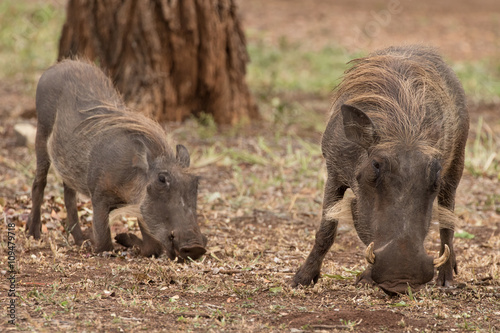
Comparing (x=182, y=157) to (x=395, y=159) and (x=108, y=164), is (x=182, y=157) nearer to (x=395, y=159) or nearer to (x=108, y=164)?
(x=108, y=164)

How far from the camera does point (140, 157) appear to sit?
183 inches

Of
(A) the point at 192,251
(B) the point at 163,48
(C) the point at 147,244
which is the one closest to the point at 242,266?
(A) the point at 192,251

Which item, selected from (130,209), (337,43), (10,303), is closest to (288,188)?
(130,209)

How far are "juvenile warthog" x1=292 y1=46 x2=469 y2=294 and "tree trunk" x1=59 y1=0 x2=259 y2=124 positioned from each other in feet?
12.1

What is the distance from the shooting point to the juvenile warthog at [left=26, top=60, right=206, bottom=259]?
446 cm

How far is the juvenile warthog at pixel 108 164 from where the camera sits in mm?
4457

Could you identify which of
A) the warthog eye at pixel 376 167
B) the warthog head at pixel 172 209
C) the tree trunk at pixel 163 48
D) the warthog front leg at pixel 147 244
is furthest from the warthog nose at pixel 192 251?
the tree trunk at pixel 163 48

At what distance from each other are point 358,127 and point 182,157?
144 cm

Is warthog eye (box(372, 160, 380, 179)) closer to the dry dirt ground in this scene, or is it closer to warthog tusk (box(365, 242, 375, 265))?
warthog tusk (box(365, 242, 375, 265))

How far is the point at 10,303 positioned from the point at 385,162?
1.78 m

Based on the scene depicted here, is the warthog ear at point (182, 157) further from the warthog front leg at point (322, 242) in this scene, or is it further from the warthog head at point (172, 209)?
the warthog front leg at point (322, 242)

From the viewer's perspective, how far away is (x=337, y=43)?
45.4 feet

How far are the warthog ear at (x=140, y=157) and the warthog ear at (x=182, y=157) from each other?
0.67ft

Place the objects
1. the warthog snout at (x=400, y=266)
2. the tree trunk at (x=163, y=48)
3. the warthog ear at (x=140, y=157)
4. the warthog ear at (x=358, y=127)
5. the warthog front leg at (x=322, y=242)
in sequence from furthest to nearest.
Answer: the tree trunk at (x=163, y=48) < the warthog ear at (x=140, y=157) < the warthog front leg at (x=322, y=242) < the warthog ear at (x=358, y=127) < the warthog snout at (x=400, y=266)
